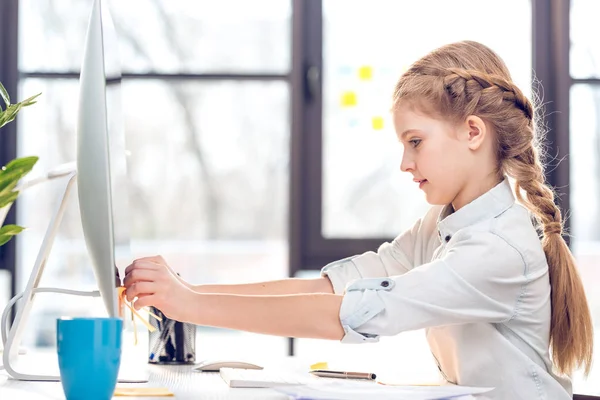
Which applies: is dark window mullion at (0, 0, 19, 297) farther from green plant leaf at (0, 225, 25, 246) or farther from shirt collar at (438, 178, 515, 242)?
shirt collar at (438, 178, 515, 242)

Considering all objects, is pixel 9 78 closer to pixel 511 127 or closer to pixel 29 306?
pixel 29 306

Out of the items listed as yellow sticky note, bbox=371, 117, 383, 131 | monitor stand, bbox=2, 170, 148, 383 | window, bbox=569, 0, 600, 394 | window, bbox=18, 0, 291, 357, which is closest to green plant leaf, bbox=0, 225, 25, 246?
monitor stand, bbox=2, 170, 148, 383

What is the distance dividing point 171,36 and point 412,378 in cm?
177

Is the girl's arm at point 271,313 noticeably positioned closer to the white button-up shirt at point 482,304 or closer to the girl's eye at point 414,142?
the white button-up shirt at point 482,304

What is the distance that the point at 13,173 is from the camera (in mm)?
934

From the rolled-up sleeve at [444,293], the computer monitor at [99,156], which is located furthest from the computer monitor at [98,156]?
the rolled-up sleeve at [444,293]

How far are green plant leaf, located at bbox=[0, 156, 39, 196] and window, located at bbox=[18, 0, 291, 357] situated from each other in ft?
5.45

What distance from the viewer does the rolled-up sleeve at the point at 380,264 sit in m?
1.53

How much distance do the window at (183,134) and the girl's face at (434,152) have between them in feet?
4.49

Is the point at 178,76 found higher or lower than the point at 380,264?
higher

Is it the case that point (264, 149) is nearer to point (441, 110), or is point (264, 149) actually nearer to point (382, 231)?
point (382, 231)

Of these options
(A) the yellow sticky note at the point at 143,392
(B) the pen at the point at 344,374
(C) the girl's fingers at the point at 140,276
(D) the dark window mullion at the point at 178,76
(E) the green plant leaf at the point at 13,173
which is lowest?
(B) the pen at the point at 344,374

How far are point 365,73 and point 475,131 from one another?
143 cm

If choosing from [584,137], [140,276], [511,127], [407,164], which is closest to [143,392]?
[140,276]
